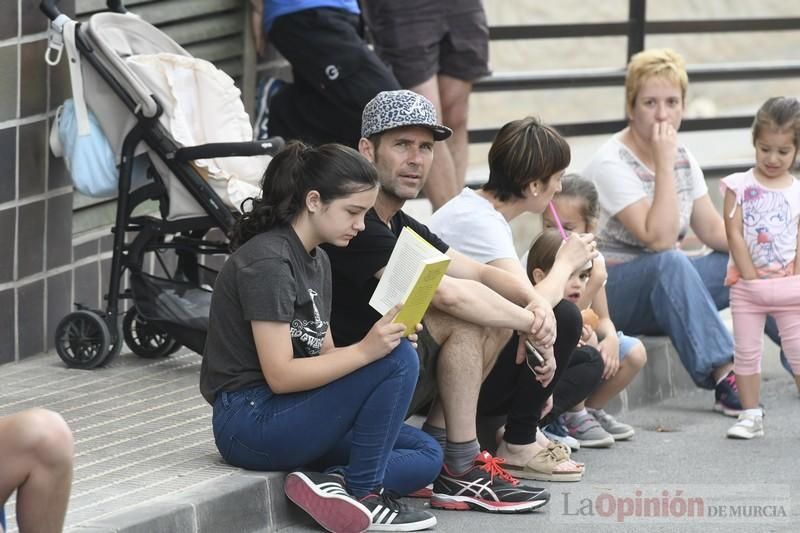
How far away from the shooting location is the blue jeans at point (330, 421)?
443 cm

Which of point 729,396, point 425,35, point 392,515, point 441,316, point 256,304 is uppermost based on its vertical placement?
point 425,35

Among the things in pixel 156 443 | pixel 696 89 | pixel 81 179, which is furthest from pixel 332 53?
pixel 696 89

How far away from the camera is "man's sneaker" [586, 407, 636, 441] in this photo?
6078 mm

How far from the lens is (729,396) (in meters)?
6.57

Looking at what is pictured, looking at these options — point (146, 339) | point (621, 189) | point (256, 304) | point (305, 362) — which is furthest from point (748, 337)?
point (256, 304)

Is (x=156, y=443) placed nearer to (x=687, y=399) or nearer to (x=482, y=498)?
(x=482, y=498)

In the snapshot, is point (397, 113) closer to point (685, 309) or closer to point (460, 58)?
point (685, 309)

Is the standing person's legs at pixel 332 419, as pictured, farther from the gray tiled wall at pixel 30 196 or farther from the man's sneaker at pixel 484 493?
the gray tiled wall at pixel 30 196

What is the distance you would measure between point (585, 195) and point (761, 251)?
0.83 meters

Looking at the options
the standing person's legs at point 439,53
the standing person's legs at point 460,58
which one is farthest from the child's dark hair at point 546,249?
the standing person's legs at point 460,58

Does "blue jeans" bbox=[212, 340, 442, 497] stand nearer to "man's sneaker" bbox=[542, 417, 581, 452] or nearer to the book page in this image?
the book page

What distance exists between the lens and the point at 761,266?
6344mm

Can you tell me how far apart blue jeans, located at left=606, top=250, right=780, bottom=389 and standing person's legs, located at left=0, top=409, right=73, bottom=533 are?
3.62 metres

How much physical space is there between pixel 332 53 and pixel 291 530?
2780 millimetres
